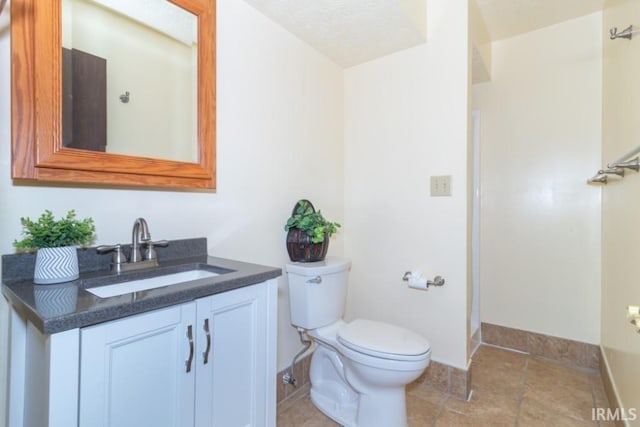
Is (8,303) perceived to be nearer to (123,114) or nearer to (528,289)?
(123,114)

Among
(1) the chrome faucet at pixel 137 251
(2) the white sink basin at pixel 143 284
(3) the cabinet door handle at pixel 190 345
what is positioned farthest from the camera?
(1) the chrome faucet at pixel 137 251

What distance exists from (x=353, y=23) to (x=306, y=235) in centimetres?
119

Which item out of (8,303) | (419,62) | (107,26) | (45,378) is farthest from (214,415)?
(419,62)

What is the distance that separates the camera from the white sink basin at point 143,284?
0.99 meters

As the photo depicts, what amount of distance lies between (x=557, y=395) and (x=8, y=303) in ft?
8.37

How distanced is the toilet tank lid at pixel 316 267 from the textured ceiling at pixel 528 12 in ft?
5.95

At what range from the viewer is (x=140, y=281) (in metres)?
1.09

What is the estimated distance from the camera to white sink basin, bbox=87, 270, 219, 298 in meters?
0.99

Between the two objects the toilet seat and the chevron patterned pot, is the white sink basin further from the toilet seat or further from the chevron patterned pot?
the toilet seat

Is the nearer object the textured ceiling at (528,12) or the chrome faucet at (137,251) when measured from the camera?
the chrome faucet at (137,251)

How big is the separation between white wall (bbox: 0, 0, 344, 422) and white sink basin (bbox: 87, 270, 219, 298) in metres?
0.18

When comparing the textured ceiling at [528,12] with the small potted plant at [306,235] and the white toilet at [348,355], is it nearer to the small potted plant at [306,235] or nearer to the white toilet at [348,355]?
the small potted plant at [306,235]

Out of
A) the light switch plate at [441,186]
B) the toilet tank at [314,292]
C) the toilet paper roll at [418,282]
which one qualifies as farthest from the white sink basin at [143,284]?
the light switch plate at [441,186]

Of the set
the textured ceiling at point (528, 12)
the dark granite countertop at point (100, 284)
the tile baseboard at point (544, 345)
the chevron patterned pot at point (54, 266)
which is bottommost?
the tile baseboard at point (544, 345)
